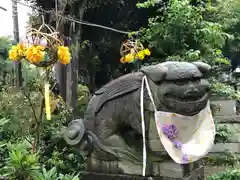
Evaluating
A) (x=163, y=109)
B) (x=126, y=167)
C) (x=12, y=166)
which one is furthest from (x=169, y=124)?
(x=12, y=166)

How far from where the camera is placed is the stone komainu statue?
10.5 feet

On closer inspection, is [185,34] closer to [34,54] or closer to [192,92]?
[192,92]

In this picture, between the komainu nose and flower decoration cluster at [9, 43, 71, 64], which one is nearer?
the komainu nose

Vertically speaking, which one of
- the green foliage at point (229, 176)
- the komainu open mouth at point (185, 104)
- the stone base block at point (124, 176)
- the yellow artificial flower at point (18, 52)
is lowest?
the green foliage at point (229, 176)

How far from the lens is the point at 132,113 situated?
11.3 feet

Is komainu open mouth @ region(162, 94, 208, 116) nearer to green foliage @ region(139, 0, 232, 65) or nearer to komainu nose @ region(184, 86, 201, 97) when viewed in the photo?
komainu nose @ region(184, 86, 201, 97)

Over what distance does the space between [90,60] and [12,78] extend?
1.93 m

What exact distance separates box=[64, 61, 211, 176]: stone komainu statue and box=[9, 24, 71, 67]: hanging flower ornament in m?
0.60

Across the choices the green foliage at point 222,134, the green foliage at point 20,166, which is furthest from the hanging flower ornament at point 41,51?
the green foliage at point 222,134

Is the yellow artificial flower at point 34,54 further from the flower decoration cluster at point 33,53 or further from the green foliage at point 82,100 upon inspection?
the green foliage at point 82,100

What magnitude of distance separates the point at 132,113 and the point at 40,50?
112cm

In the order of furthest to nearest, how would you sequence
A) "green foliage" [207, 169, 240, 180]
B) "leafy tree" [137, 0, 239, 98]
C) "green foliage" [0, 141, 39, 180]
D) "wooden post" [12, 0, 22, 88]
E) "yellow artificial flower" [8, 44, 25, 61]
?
"wooden post" [12, 0, 22, 88] < "leafy tree" [137, 0, 239, 98] < "green foliage" [207, 169, 240, 180] < "yellow artificial flower" [8, 44, 25, 61] < "green foliage" [0, 141, 39, 180]

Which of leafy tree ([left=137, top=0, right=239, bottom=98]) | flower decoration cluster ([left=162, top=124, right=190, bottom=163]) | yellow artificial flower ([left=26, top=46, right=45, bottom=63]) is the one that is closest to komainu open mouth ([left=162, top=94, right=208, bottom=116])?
flower decoration cluster ([left=162, top=124, right=190, bottom=163])

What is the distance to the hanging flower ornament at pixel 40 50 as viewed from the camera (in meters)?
3.51
